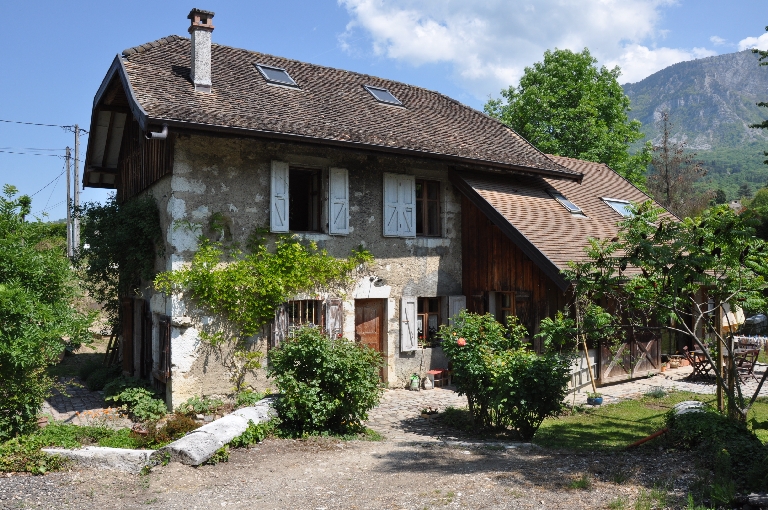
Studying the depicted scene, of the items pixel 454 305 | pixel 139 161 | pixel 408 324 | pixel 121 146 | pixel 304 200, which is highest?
pixel 121 146

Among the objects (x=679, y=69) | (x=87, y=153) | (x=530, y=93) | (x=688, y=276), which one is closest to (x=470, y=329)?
(x=688, y=276)

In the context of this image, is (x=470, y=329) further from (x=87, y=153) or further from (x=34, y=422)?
(x=87, y=153)

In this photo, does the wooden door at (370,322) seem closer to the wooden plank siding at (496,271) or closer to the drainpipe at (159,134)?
the wooden plank siding at (496,271)

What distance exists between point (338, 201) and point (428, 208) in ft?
8.24

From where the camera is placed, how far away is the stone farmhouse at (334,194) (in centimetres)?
1050

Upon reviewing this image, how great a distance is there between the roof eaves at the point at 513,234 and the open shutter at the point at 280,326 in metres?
4.59

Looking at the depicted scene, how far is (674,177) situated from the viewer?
36.4 meters

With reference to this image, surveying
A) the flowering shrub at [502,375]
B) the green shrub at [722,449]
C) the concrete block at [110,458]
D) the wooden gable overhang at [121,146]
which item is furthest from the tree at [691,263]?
the wooden gable overhang at [121,146]

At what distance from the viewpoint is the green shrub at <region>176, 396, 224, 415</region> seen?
1002 centimetres

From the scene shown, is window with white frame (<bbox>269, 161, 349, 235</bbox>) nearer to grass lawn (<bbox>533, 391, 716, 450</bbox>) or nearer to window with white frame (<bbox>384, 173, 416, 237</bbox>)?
window with white frame (<bbox>384, 173, 416, 237</bbox>)

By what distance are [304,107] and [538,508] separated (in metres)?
9.09

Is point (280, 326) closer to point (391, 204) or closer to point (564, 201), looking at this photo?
point (391, 204)

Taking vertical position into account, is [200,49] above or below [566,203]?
above

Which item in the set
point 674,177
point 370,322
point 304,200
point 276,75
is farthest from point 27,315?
point 674,177
